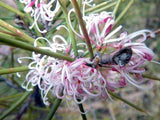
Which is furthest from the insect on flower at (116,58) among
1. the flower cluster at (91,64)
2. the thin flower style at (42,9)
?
the thin flower style at (42,9)

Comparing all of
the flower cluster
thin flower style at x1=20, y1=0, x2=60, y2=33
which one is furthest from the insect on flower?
thin flower style at x1=20, y1=0, x2=60, y2=33

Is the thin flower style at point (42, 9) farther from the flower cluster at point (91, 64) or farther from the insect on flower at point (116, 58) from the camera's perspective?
the insect on flower at point (116, 58)

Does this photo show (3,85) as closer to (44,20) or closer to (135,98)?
(44,20)

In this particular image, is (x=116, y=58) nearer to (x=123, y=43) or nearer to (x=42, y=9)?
(x=123, y=43)

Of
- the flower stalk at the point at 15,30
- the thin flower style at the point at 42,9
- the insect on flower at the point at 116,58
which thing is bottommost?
the insect on flower at the point at 116,58

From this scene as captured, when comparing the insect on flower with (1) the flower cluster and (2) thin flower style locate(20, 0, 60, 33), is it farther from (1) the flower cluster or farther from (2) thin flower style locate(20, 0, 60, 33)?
(2) thin flower style locate(20, 0, 60, 33)

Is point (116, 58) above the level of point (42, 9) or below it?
below

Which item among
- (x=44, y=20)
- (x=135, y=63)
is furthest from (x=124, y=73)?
(x=44, y=20)

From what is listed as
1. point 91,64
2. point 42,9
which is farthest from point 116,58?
point 42,9
